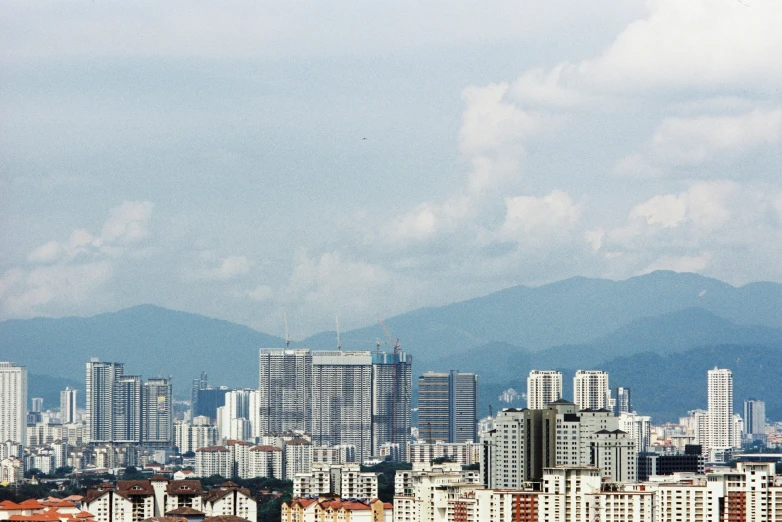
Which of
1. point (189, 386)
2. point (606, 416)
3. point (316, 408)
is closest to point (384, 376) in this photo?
point (316, 408)

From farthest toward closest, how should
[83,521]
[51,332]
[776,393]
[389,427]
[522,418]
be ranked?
1. [51,332]
2. [776,393]
3. [389,427]
4. [522,418]
5. [83,521]

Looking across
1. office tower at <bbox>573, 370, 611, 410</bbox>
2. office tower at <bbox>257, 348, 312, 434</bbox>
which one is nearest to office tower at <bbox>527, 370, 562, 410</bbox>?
office tower at <bbox>573, 370, 611, 410</bbox>

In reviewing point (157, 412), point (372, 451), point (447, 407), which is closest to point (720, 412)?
point (447, 407)

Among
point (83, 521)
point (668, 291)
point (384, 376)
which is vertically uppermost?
point (668, 291)

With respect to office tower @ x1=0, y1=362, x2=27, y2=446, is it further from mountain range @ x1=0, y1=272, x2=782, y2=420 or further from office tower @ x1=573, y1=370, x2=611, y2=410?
office tower @ x1=573, y1=370, x2=611, y2=410

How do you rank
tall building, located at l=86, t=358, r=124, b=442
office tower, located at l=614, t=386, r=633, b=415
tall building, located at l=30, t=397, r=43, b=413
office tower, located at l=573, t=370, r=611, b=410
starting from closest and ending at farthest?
office tower, located at l=573, t=370, r=611, b=410 < office tower, located at l=614, t=386, r=633, b=415 < tall building, located at l=86, t=358, r=124, b=442 < tall building, located at l=30, t=397, r=43, b=413

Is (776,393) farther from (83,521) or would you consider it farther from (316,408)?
(83,521)
